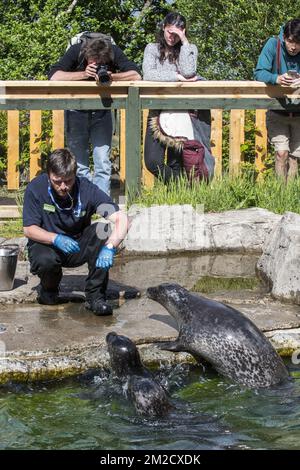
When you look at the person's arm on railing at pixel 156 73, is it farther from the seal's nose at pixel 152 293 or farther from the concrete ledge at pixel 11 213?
the seal's nose at pixel 152 293

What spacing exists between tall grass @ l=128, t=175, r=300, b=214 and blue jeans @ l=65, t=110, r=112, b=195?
42 centimetres

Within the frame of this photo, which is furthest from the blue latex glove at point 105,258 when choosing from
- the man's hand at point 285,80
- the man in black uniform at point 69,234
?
the man's hand at point 285,80

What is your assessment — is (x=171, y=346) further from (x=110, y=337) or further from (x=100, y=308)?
(x=100, y=308)

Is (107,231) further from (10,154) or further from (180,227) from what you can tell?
(10,154)

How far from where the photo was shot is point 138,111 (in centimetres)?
912

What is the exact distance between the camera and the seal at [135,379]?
16.3 feet

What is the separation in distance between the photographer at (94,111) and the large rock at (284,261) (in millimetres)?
2000

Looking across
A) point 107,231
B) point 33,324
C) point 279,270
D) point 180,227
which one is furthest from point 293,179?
point 33,324

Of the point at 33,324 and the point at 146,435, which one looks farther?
the point at 33,324

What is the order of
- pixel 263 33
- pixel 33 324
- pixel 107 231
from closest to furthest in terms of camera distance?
pixel 33 324, pixel 107 231, pixel 263 33

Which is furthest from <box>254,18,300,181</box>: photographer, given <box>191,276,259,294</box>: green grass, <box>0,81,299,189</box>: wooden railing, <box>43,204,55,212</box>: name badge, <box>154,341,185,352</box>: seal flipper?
<box>154,341,185,352</box>: seal flipper

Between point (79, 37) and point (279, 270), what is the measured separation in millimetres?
3324

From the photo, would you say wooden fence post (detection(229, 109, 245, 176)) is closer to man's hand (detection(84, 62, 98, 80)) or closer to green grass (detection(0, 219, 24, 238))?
man's hand (detection(84, 62, 98, 80))

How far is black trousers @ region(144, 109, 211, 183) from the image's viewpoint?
9.29m
